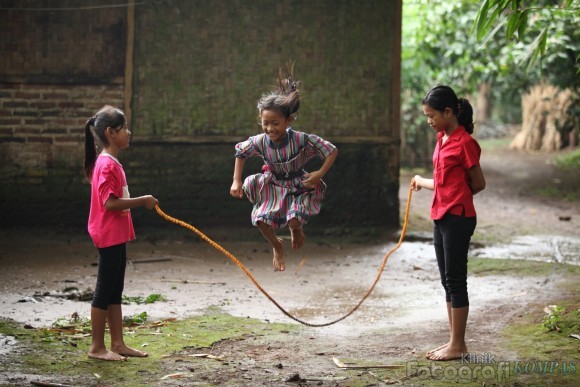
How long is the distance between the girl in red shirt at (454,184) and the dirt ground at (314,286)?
1.87ft

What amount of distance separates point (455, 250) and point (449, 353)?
674mm

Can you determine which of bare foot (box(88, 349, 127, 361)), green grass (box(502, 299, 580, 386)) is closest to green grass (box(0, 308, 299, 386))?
bare foot (box(88, 349, 127, 361))

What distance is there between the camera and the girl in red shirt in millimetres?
5105

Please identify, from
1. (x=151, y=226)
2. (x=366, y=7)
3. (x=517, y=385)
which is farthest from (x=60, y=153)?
(x=517, y=385)

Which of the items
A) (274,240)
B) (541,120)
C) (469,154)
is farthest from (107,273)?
(541,120)

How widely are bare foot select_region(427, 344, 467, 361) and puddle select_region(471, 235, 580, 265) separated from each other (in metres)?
4.46

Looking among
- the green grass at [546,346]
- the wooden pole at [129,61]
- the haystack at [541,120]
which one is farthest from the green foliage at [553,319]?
the haystack at [541,120]

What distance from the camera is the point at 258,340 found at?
5.88 m

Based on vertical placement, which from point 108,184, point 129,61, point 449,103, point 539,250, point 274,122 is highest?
point 129,61

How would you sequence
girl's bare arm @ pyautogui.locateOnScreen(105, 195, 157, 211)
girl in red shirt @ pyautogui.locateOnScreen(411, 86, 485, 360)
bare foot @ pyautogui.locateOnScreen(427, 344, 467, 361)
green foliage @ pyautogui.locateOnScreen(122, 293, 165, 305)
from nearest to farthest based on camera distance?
girl's bare arm @ pyautogui.locateOnScreen(105, 195, 157, 211) < girl in red shirt @ pyautogui.locateOnScreen(411, 86, 485, 360) < bare foot @ pyautogui.locateOnScreen(427, 344, 467, 361) < green foliage @ pyautogui.locateOnScreen(122, 293, 165, 305)

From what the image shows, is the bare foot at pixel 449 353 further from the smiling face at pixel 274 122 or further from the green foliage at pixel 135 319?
the green foliage at pixel 135 319

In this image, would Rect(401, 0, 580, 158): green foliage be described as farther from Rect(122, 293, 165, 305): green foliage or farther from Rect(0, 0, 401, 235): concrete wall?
Rect(122, 293, 165, 305): green foliage

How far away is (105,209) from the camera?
5070mm

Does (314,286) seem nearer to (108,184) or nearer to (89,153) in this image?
(89,153)
